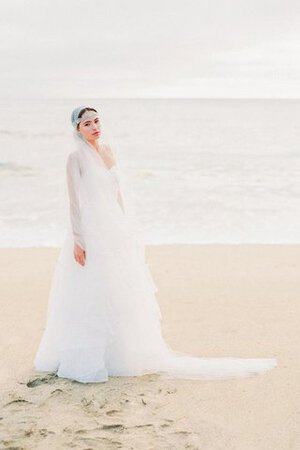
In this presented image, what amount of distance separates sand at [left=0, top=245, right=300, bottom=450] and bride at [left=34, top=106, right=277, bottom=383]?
0.42 feet

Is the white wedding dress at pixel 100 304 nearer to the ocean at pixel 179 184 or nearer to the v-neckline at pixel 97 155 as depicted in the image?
the v-neckline at pixel 97 155

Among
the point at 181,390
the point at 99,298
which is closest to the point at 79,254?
the point at 99,298

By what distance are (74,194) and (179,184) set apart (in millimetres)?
15068

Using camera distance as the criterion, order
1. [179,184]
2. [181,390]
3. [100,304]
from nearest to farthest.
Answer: [181,390], [100,304], [179,184]

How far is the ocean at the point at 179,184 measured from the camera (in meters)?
11.5

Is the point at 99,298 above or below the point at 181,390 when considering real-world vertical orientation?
above

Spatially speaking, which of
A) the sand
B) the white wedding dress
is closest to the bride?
the white wedding dress

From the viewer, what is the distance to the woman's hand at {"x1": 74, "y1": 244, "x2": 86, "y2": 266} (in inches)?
172

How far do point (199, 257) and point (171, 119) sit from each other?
161 feet

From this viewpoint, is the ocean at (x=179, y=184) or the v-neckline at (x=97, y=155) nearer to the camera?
the v-neckline at (x=97, y=155)

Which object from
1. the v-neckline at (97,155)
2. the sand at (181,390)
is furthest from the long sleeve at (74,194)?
the sand at (181,390)

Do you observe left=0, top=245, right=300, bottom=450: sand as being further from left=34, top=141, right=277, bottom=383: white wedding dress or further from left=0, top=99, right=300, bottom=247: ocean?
left=0, top=99, right=300, bottom=247: ocean

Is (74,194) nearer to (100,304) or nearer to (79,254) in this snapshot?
(79,254)

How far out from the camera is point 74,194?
438 cm
